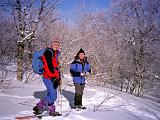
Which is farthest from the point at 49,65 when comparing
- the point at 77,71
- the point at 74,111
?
the point at 74,111

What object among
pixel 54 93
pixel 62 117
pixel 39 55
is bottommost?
pixel 62 117

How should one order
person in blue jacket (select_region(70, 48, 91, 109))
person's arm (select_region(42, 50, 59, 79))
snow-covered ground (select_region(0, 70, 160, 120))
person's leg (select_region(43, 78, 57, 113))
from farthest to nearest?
person in blue jacket (select_region(70, 48, 91, 109)), snow-covered ground (select_region(0, 70, 160, 120)), person's leg (select_region(43, 78, 57, 113)), person's arm (select_region(42, 50, 59, 79))

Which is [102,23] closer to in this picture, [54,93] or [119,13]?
[119,13]

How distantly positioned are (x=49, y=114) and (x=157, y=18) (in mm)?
17915

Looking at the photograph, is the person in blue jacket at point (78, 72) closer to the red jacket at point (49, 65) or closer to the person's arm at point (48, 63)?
the red jacket at point (49, 65)

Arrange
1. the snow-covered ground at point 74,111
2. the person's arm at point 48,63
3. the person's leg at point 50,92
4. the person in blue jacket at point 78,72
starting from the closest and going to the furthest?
the person's arm at point 48,63 → the person's leg at point 50,92 → the snow-covered ground at point 74,111 → the person in blue jacket at point 78,72

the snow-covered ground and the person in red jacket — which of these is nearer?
the person in red jacket

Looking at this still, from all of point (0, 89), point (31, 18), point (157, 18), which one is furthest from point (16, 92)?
point (157, 18)

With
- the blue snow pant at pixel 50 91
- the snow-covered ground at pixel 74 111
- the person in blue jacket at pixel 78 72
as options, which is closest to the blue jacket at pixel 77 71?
the person in blue jacket at pixel 78 72

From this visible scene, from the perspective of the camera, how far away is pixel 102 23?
29.4 m

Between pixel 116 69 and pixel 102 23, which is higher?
pixel 102 23

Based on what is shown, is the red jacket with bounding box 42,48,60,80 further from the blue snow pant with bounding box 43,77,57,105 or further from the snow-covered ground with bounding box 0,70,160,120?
the snow-covered ground with bounding box 0,70,160,120

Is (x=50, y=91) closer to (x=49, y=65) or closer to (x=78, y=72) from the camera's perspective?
(x=49, y=65)

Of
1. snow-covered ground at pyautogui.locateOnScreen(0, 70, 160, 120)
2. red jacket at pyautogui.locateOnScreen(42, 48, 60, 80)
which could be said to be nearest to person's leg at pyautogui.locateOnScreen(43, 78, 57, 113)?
red jacket at pyautogui.locateOnScreen(42, 48, 60, 80)
